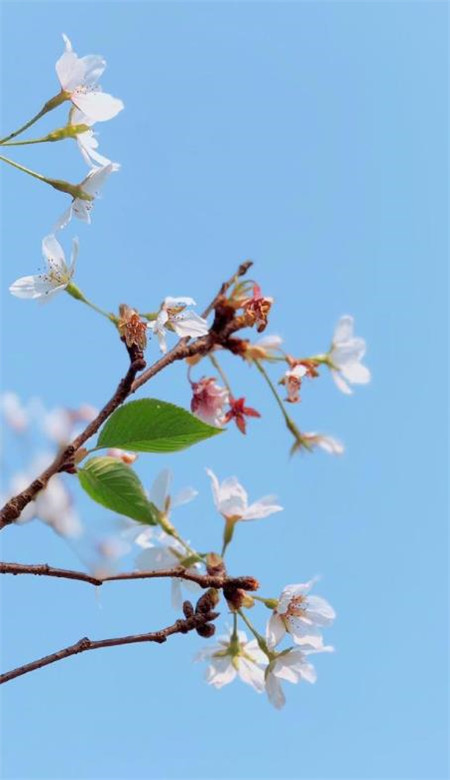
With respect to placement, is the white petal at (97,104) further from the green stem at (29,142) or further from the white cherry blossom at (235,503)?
the white cherry blossom at (235,503)

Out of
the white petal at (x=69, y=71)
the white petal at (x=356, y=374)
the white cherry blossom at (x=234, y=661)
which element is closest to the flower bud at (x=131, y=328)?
the white petal at (x=69, y=71)

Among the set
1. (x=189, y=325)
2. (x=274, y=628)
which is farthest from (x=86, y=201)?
(x=274, y=628)

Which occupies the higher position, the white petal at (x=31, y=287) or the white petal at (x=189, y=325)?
the white petal at (x=31, y=287)

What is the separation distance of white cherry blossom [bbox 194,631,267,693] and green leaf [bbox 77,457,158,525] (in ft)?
1.77

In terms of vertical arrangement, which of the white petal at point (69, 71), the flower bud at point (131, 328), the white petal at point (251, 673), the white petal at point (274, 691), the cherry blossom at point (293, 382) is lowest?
the white petal at point (274, 691)

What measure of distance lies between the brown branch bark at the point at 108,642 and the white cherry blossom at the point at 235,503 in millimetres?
231

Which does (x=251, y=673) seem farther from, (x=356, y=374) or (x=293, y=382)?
(x=356, y=374)

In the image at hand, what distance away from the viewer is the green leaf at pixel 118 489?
1.20 meters

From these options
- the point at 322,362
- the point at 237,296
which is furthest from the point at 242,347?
the point at 322,362

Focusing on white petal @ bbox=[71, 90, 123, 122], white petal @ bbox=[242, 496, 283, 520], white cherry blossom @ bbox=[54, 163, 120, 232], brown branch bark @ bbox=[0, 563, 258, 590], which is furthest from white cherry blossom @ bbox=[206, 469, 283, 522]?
white petal @ bbox=[71, 90, 123, 122]

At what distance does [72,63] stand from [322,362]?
1.01 metres

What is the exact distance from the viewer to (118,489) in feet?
3.97

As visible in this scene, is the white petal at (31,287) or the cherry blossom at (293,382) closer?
the white petal at (31,287)

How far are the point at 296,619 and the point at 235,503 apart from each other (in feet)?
0.79
